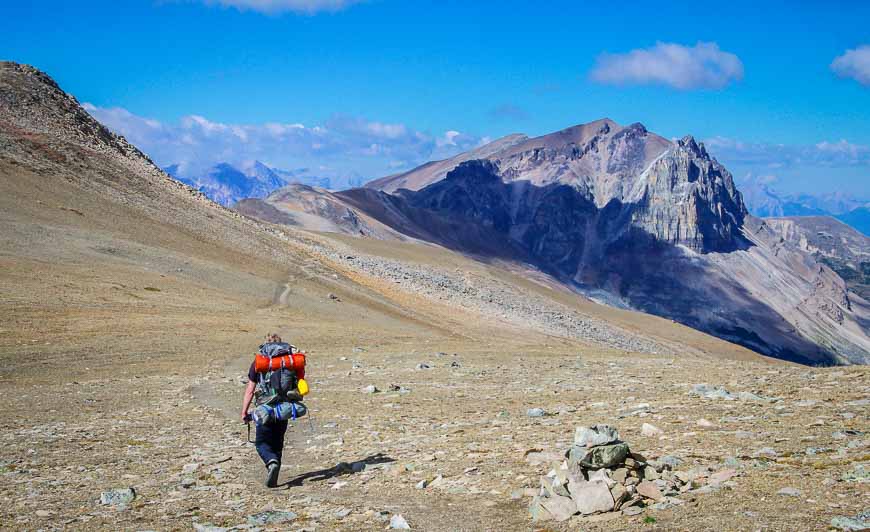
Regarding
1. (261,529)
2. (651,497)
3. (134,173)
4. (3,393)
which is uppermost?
(134,173)

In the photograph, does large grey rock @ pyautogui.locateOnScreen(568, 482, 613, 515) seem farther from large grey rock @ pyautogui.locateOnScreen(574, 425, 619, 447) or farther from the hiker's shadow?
the hiker's shadow

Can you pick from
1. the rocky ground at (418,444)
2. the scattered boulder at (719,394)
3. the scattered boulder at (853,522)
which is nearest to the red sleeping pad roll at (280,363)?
the rocky ground at (418,444)

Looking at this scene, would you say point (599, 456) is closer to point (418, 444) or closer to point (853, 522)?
point (853, 522)

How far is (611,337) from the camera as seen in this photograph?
235ft

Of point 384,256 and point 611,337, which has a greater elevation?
point 384,256

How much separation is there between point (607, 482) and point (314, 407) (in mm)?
10826

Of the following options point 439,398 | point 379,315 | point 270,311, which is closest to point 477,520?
point 439,398

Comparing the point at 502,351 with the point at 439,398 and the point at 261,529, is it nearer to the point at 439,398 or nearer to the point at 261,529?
the point at 439,398

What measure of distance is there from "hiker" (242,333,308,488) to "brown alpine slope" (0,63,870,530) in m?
0.83

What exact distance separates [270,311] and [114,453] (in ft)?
89.8

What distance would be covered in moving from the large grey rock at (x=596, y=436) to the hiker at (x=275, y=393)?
4888 mm

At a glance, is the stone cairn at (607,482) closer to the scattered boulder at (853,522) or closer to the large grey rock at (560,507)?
the large grey rock at (560,507)

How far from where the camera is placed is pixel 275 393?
461 inches

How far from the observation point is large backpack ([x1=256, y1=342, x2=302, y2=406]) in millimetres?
11742
